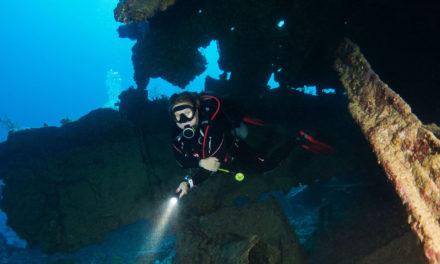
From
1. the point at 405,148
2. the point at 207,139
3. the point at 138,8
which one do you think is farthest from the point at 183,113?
the point at 405,148

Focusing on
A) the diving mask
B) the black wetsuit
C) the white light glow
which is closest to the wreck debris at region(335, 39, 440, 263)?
the black wetsuit

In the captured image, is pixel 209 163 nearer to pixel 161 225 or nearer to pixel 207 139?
pixel 207 139

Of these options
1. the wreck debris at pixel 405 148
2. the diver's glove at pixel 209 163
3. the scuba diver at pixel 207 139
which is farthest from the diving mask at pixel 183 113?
the wreck debris at pixel 405 148

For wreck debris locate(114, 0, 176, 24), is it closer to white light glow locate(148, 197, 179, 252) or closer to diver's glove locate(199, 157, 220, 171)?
diver's glove locate(199, 157, 220, 171)

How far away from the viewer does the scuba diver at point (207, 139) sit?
3.30 meters

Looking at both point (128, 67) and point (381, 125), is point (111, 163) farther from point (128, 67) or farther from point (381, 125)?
point (128, 67)

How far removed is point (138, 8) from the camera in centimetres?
380

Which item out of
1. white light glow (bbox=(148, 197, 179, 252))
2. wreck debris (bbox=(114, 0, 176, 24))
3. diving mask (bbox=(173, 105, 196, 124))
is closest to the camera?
diving mask (bbox=(173, 105, 196, 124))

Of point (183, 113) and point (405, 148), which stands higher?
point (183, 113)

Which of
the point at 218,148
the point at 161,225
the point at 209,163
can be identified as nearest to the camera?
the point at 209,163

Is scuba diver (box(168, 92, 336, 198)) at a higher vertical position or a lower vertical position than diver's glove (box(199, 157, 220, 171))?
higher

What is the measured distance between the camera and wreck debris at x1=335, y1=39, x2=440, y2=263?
1.38 m

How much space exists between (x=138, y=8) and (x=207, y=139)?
264 centimetres

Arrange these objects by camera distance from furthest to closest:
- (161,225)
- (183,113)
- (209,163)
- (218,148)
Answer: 1. (161,225)
2. (183,113)
3. (218,148)
4. (209,163)
